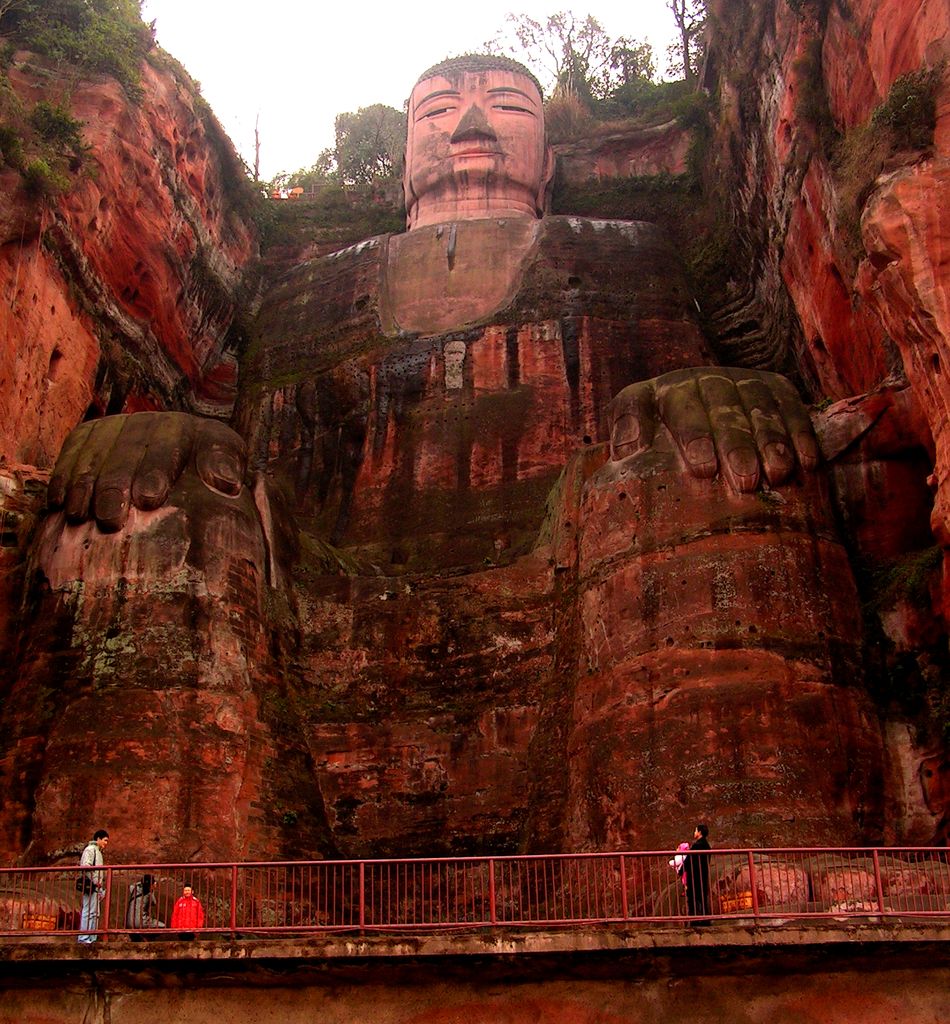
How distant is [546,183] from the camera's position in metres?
31.5

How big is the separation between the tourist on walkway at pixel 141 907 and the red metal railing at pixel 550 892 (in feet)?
0.24


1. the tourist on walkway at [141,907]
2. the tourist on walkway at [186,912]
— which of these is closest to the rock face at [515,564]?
the tourist on walkway at [141,907]

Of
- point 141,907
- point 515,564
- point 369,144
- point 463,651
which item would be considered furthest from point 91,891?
point 369,144

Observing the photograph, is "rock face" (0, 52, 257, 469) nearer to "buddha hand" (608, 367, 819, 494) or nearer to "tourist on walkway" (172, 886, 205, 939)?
"buddha hand" (608, 367, 819, 494)

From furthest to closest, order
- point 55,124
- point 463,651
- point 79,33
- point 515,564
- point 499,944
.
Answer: point 79,33
point 55,124
point 515,564
point 463,651
point 499,944

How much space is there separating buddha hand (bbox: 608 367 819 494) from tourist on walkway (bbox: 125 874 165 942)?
7892mm

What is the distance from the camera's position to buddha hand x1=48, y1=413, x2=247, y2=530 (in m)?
19.6

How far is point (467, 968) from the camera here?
13.6 meters

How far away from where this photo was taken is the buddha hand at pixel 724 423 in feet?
62.9

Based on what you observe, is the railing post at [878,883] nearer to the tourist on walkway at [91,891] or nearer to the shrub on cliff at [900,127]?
the tourist on walkway at [91,891]

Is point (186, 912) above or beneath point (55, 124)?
beneath

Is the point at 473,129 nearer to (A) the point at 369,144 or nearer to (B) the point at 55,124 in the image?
(B) the point at 55,124

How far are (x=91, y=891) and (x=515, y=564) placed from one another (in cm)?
839

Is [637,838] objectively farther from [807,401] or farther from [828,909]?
[807,401]
